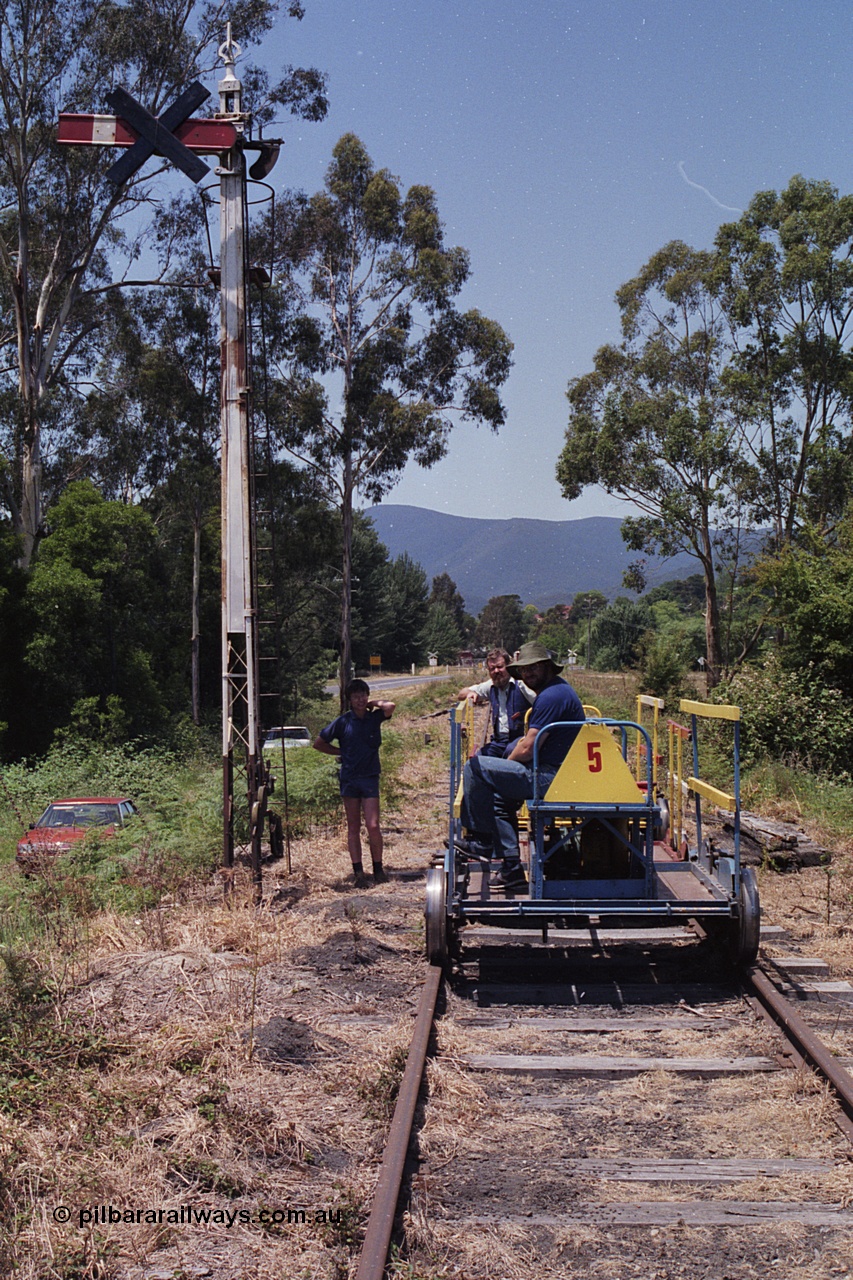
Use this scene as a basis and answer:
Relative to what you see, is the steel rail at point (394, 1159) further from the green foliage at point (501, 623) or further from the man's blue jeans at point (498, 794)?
the green foliage at point (501, 623)

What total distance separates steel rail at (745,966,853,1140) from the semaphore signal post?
4846 mm

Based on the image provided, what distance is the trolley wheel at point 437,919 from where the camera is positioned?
7098 mm

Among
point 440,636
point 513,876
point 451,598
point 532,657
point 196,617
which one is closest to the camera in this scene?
point 513,876

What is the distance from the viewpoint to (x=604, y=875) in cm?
785

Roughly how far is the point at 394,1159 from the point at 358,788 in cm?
598

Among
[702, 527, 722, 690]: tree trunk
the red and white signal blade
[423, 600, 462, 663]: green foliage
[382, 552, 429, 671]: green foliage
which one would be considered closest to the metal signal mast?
the red and white signal blade

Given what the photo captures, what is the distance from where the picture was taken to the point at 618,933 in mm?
7207

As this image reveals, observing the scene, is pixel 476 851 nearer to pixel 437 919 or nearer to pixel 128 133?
pixel 437 919

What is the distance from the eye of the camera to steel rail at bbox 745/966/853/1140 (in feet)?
16.5

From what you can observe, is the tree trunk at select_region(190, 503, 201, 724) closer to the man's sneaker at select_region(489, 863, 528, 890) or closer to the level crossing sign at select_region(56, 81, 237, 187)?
the level crossing sign at select_region(56, 81, 237, 187)

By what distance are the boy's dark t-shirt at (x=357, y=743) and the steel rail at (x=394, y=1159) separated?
3.97 metres

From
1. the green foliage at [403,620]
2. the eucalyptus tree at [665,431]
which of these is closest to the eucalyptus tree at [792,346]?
the eucalyptus tree at [665,431]

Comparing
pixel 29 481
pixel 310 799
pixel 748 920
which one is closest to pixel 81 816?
pixel 310 799

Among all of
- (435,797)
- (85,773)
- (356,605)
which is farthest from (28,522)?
(356,605)
